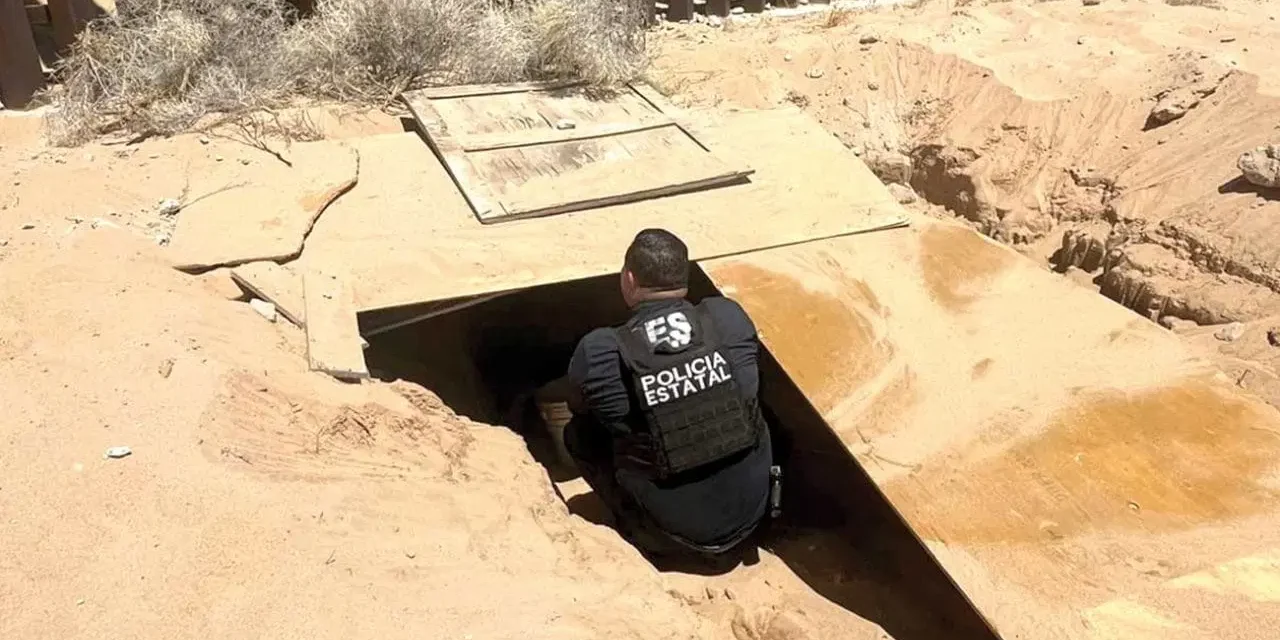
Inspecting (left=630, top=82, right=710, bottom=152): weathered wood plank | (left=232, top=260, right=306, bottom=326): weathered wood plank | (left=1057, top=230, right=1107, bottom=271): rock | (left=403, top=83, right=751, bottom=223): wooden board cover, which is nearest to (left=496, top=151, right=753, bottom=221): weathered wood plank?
(left=403, top=83, right=751, bottom=223): wooden board cover

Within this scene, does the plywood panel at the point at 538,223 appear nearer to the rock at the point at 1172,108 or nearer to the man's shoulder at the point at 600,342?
the man's shoulder at the point at 600,342

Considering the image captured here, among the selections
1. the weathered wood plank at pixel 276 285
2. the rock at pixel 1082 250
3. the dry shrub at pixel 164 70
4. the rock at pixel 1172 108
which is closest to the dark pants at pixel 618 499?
the weathered wood plank at pixel 276 285

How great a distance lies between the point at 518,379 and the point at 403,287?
52.4 inches

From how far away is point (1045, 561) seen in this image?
3102 millimetres

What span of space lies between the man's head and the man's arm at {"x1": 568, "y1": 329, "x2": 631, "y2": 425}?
0.65 ft

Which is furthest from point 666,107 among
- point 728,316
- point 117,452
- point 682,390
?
point 117,452

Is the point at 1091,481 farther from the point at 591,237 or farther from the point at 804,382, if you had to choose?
the point at 591,237

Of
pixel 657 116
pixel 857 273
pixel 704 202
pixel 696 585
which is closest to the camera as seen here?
pixel 696 585

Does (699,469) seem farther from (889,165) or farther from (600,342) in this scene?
(889,165)

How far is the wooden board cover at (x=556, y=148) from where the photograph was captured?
16.3 feet

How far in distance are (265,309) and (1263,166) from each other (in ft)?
15.4

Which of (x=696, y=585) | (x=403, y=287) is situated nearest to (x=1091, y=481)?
(x=696, y=585)

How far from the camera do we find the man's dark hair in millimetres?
3480

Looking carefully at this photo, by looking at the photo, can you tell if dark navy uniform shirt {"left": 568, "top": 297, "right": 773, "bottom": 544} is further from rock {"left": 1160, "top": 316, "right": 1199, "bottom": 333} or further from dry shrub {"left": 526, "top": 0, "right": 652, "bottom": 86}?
dry shrub {"left": 526, "top": 0, "right": 652, "bottom": 86}
